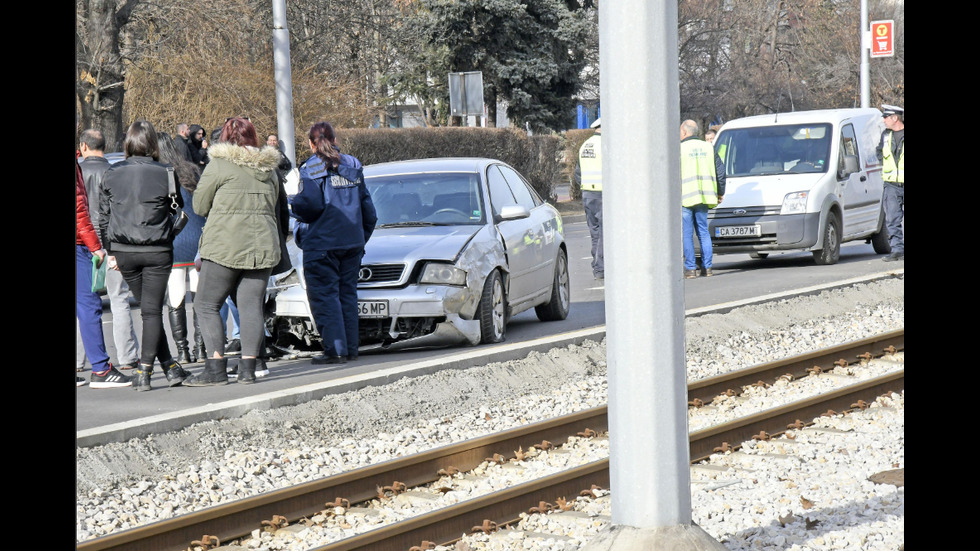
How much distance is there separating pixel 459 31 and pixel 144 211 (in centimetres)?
3393

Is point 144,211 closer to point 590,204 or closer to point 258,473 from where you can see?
point 258,473

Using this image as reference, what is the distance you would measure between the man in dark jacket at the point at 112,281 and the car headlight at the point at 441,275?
232 centimetres

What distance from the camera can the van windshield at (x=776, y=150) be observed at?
17141mm

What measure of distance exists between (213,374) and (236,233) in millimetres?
1060

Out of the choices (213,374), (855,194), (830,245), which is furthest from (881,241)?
(213,374)

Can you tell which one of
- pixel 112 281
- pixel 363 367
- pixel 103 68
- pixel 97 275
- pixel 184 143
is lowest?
pixel 363 367

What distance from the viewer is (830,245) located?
680 inches

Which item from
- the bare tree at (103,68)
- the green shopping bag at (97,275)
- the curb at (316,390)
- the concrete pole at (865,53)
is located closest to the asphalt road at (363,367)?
the curb at (316,390)

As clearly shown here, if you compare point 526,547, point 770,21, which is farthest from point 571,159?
point 526,547

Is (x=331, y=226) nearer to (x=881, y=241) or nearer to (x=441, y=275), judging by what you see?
(x=441, y=275)

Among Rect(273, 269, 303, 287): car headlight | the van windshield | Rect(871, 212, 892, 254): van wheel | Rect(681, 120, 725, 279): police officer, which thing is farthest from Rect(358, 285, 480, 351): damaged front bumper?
Rect(871, 212, 892, 254): van wheel

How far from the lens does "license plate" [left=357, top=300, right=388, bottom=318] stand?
33.3ft

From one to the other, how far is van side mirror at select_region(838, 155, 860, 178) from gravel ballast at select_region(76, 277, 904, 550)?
6.48m

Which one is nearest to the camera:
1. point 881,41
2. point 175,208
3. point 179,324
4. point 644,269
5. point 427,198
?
point 644,269
